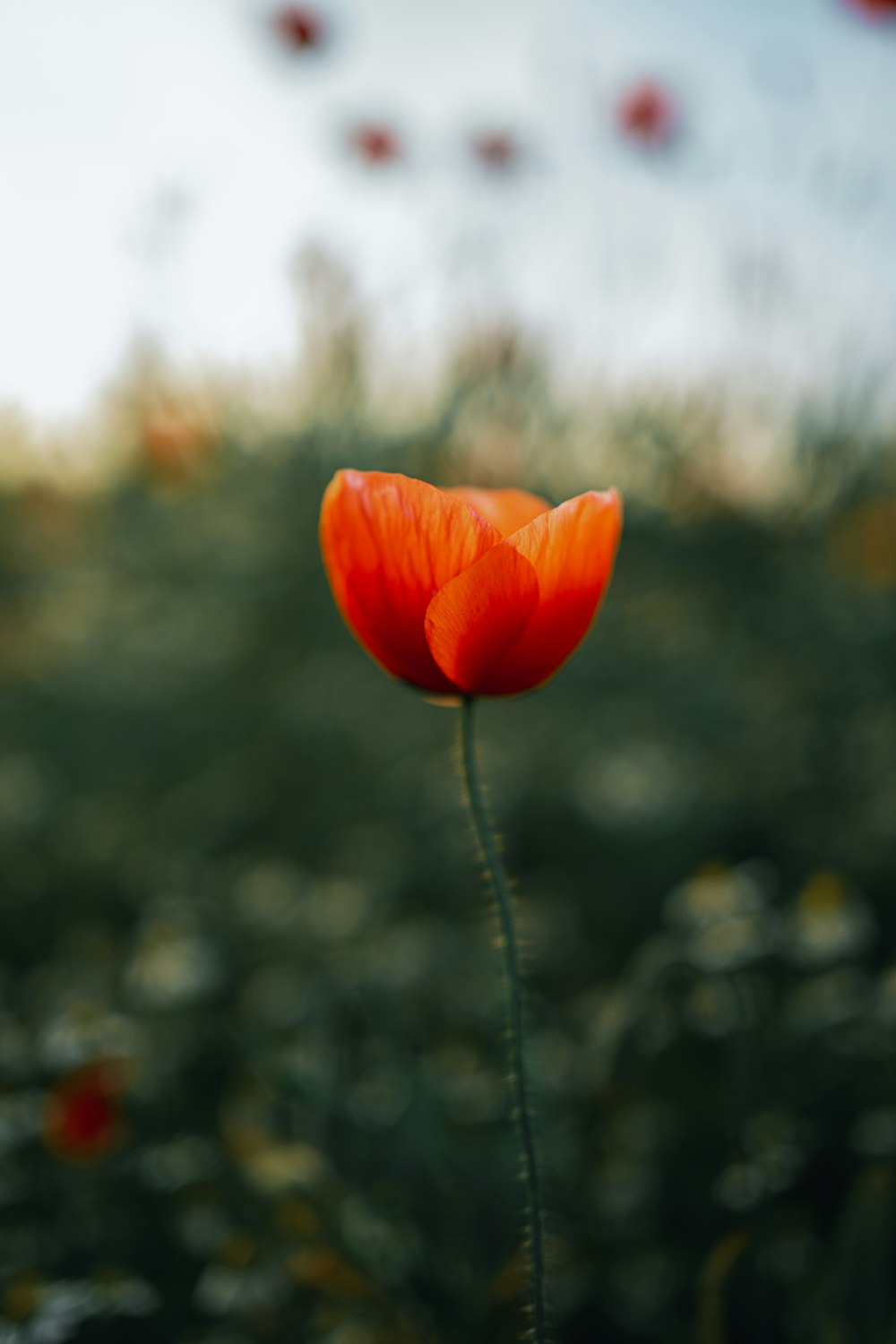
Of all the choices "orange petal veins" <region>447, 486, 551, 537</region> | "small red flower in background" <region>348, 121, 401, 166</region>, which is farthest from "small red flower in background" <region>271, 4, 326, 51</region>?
"orange petal veins" <region>447, 486, 551, 537</region>

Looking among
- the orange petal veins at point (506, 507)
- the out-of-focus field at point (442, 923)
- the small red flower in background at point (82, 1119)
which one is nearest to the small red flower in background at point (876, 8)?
the out-of-focus field at point (442, 923)

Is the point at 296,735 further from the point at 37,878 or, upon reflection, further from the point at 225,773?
the point at 37,878

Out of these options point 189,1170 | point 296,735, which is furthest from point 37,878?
point 189,1170

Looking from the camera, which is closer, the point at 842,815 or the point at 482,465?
the point at 842,815

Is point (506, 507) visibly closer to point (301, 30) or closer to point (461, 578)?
point (461, 578)

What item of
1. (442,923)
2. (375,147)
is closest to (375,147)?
(375,147)
